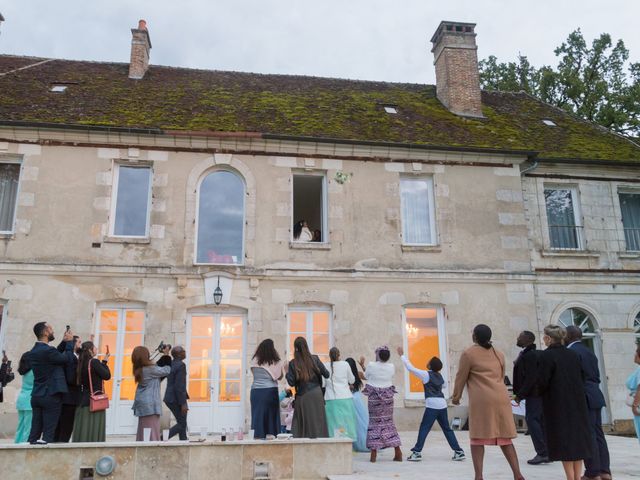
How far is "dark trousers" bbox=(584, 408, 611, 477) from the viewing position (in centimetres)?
592

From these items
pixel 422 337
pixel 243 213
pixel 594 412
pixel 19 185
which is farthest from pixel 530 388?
pixel 19 185

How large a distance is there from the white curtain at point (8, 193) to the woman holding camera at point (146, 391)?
632cm

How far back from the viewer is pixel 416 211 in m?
13.4

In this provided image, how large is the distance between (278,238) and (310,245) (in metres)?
0.73

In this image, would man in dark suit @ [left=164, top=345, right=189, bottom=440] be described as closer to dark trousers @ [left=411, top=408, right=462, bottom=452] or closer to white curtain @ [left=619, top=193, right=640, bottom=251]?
dark trousers @ [left=411, top=408, right=462, bottom=452]

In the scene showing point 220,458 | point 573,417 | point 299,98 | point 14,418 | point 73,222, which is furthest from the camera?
point 299,98

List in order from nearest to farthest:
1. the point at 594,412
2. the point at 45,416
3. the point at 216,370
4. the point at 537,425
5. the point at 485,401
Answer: the point at 485,401 → the point at 594,412 → the point at 45,416 → the point at 537,425 → the point at 216,370

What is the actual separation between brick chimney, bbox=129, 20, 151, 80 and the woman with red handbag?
1072 cm

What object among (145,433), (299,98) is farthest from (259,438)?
(299,98)

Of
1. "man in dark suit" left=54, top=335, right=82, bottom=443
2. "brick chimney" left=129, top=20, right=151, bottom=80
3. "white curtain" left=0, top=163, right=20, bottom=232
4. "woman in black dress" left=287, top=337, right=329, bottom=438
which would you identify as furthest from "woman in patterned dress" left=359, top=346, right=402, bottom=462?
"brick chimney" left=129, top=20, right=151, bottom=80

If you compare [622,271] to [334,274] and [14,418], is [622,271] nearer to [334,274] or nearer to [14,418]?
[334,274]

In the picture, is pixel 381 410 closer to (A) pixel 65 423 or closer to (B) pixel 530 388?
(B) pixel 530 388

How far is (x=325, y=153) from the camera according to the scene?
1320 centimetres

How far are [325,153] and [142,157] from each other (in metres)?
4.16
